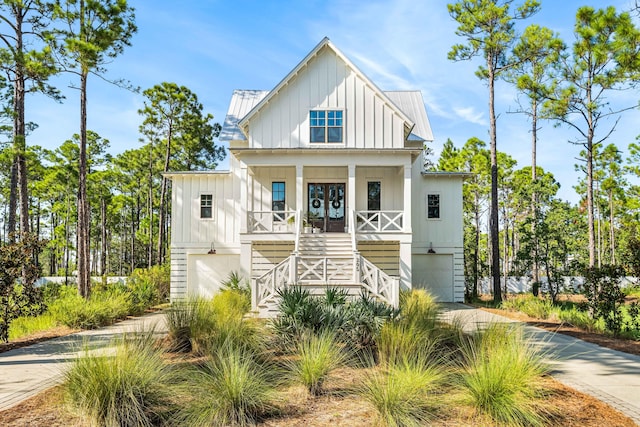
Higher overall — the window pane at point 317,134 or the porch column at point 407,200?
the window pane at point 317,134

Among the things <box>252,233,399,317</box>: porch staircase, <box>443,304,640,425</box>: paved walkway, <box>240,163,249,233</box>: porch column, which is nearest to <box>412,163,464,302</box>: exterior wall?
<box>252,233,399,317</box>: porch staircase

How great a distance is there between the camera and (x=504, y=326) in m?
7.90

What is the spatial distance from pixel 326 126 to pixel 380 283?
7.85 metres

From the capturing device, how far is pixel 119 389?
5418 millimetres

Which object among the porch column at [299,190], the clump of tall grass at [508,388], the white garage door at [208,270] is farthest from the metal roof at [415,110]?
the clump of tall grass at [508,388]

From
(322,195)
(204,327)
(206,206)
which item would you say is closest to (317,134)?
(322,195)

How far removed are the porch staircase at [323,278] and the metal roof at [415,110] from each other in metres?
8.50

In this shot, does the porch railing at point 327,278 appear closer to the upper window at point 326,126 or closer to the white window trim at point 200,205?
the upper window at point 326,126

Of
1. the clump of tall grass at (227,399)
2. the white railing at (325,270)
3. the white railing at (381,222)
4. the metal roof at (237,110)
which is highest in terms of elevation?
the metal roof at (237,110)

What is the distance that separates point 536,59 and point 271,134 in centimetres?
1366

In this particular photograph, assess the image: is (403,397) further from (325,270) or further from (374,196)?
(374,196)

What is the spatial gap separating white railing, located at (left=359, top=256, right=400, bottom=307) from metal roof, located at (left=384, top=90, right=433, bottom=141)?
959 centimetres

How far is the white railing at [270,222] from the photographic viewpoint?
18.2 metres

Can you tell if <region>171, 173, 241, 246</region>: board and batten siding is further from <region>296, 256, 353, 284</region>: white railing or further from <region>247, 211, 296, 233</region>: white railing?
<region>296, 256, 353, 284</region>: white railing
